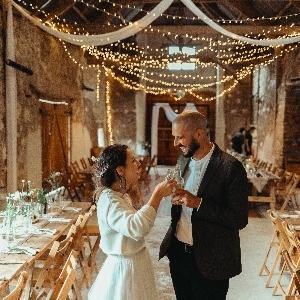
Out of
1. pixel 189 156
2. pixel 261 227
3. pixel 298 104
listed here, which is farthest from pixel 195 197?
pixel 298 104

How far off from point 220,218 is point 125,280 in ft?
1.99

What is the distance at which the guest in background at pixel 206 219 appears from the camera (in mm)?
2277

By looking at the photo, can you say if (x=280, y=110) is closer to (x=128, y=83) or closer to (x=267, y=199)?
(x=267, y=199)

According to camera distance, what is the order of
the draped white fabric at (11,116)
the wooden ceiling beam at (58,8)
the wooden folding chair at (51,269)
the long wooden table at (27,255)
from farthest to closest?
1. the wooden ceiling beam at (58,8)
2. the draped white fabric at (11,116)
3. the wooden folding chair at (51,269)
4. the long wooden table at (27,255)

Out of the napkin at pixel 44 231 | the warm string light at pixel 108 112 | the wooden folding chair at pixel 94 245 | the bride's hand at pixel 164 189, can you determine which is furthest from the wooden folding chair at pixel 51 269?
the warm string light at pixel 108 112

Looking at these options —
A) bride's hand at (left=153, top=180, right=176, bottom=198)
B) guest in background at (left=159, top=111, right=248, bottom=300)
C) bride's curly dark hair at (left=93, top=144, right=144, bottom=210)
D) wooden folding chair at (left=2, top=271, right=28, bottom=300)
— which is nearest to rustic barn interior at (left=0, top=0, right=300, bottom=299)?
guest in background at (left=159, top=111, right=248, bottom=300)

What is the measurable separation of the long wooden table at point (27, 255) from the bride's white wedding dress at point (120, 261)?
694 mm

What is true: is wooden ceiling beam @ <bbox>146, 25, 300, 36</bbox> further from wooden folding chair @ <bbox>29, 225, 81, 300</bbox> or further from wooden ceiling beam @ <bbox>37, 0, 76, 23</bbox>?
wooden folding chair @ <bbox>29, 225, 81, 300</bbox>

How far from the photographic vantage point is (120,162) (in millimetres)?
2107

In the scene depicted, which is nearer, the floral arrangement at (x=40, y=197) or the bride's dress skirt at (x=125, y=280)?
the bride's dress skirt at (x=125, y=280)

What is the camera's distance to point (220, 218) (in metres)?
2.27

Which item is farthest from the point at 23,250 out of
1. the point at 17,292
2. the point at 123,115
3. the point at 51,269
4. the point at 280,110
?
the point at 123,115

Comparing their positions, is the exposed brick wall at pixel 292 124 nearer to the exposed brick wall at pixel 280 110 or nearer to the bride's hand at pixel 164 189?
the exposed brick wall at pixel 280 110

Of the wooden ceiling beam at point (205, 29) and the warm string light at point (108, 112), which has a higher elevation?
the wooden ceiling beam at point (205, 29)
